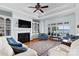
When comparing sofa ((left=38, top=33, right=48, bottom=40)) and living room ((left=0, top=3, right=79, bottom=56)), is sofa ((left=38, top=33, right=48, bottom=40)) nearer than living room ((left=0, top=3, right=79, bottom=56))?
No

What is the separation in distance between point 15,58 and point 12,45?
25cm

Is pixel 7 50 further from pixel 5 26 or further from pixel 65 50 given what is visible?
pixel 65 50

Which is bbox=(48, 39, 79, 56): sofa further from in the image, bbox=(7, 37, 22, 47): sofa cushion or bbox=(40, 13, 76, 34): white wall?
bbox=(7, 37, 22, 47): sofa cushion

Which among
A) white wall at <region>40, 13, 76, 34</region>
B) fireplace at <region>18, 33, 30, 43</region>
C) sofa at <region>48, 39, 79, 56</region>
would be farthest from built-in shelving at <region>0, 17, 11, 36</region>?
sofa at <region>48, 39, 79, 56</region>

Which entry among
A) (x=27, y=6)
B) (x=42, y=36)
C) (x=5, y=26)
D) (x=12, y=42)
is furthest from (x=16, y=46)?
(x=27, y=6)

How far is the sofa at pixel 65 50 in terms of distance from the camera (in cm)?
184

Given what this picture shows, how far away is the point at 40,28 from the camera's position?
198 cm

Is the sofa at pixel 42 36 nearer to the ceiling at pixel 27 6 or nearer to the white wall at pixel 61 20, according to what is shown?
the white wall at pixel 61 20

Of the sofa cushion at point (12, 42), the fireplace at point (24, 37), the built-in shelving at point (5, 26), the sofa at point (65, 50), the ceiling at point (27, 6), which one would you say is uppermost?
the ceiling at point (27, 6)

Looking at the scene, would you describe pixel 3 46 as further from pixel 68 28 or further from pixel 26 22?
pixel 68 28

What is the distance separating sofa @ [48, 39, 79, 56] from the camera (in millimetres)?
1840

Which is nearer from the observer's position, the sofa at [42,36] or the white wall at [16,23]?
the white wall at [16,23]

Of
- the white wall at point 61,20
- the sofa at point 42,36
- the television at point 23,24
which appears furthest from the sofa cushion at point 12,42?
the white wall at point 61,20

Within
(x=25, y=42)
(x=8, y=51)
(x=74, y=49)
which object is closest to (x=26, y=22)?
(x=25, y=42)
